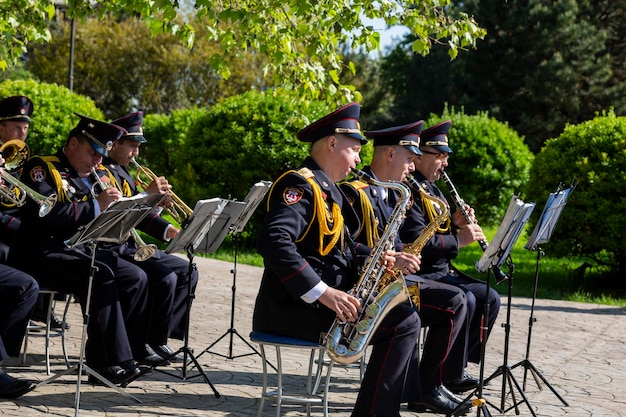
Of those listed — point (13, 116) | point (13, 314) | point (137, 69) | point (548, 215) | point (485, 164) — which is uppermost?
point (137, 69)

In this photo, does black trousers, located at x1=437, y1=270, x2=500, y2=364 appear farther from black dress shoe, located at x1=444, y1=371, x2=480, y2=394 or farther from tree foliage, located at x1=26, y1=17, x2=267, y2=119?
tree foliage, located at x1=26, y1=17, x2=267, y2=119

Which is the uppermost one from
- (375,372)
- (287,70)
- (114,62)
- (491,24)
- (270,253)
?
(491,24)

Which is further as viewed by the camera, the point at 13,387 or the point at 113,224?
the point at 13,387

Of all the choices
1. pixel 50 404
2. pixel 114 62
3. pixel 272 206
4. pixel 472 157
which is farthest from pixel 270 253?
pixel 114 62

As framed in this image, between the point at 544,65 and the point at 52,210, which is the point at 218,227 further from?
the point at 544,65

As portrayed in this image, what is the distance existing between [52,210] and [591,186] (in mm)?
8602

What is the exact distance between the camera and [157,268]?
7477 millimetres

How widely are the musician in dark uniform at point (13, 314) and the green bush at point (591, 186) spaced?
8.55 metres

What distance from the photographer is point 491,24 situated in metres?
39.0

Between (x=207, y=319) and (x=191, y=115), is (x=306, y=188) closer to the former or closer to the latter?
(x=207, y=319)

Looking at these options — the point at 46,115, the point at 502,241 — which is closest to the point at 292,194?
the point at 502,241

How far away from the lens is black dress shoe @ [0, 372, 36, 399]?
6.08 meters

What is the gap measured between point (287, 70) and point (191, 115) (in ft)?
39.9

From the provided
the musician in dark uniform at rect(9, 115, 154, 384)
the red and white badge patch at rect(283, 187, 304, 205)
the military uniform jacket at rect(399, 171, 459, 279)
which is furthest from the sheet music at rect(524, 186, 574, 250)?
the musician in dark uniform at rect(9, 115, 154, 384)
